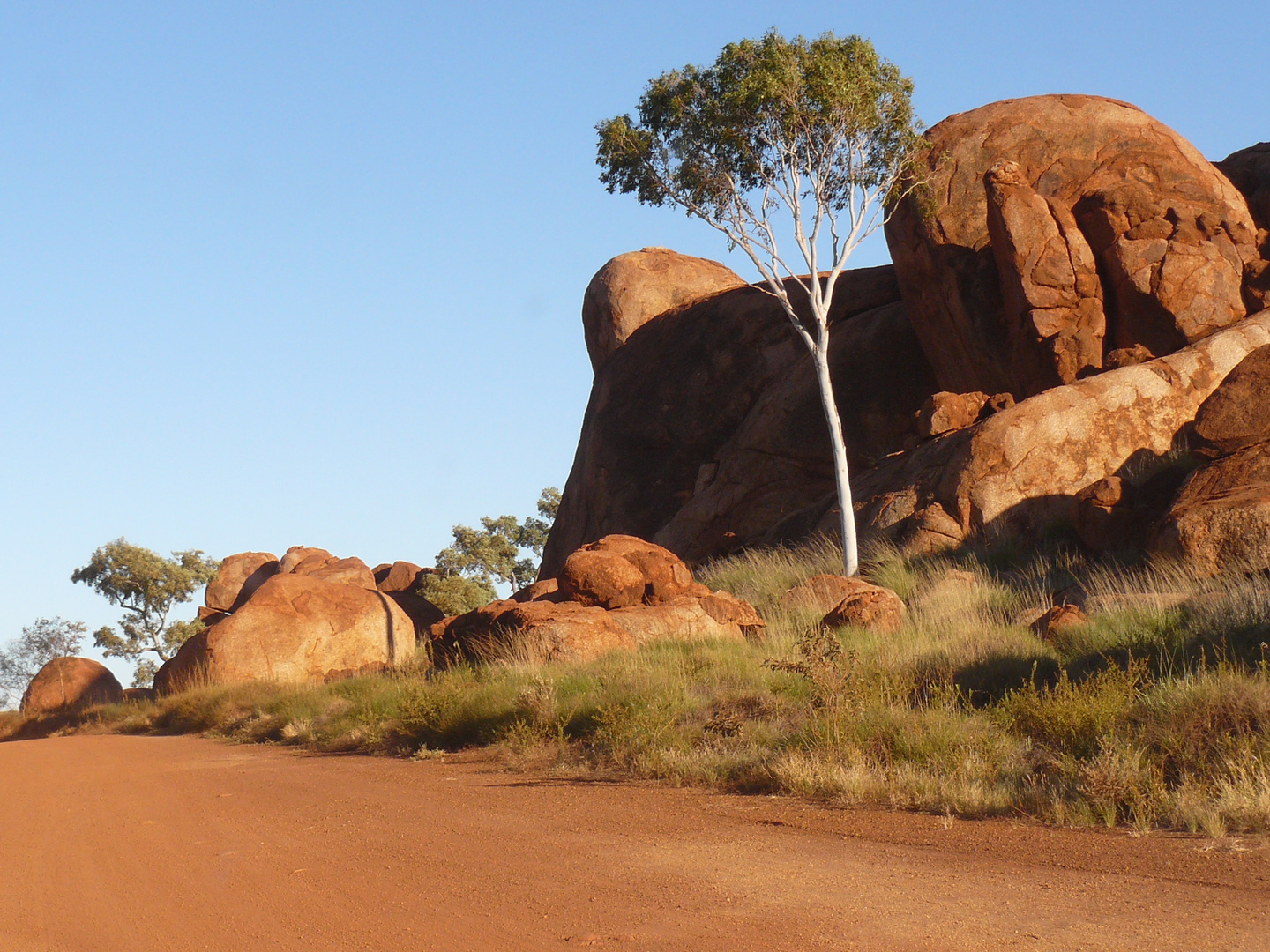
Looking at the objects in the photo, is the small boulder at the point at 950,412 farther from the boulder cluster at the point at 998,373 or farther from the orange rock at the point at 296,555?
the orange rock at the point at 296,555

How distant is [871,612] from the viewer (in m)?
12.8

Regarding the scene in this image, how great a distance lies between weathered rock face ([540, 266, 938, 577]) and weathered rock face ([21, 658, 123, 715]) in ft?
39.5

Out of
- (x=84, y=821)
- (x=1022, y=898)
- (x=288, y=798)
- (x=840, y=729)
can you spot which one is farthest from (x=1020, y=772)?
(x=84, y=821)

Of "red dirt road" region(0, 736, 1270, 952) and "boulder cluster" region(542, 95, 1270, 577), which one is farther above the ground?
"boulder cluster" region(542, 95, 1270, 577)

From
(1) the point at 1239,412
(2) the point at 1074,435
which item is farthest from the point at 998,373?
(1) the point at 1239,412

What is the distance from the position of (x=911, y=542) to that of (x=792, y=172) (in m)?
8.75

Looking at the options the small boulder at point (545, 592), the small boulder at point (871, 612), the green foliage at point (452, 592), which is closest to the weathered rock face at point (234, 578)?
the green foliage at point (452, 592)

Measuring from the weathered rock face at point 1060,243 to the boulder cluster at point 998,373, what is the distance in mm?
45

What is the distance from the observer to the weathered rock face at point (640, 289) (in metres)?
33.2

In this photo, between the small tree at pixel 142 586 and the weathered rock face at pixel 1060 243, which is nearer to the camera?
the weathered rock face at pixel 1060 243

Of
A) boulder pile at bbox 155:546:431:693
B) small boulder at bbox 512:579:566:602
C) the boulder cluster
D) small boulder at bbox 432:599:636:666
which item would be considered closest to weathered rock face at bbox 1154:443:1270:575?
the boulder cluster

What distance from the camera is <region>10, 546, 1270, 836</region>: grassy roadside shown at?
6.86 metres

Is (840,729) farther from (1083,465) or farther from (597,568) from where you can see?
(1083,465)

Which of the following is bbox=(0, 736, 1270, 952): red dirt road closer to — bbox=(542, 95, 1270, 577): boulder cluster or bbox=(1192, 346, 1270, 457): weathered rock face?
bbox=(542, 95, 1270, 577): boulder cluster
